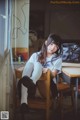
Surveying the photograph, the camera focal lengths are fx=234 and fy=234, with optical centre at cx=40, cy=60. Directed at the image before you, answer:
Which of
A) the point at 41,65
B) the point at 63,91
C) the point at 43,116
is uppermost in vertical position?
the point at 41,65

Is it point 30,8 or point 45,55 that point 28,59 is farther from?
point 30,8

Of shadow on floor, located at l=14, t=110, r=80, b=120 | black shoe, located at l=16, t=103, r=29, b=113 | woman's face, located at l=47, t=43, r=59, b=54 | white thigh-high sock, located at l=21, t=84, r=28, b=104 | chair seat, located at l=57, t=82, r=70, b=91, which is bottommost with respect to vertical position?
shadow on floor, located at l=14, t=110, r=80, b=120

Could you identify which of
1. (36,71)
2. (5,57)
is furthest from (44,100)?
(5,57)

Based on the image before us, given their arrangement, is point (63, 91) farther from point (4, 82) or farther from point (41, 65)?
point (4, 82)

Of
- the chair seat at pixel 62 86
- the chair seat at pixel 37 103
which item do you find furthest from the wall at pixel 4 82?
the chair seat at pixel 62 86

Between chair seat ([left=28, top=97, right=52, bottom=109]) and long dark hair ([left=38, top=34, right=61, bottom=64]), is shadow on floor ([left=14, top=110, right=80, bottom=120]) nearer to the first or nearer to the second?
chair seat ([left=28, top=97, right=52, bottom=109])

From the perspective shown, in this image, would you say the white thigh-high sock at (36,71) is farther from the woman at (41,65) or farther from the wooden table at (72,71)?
the wooden table at (72,71)

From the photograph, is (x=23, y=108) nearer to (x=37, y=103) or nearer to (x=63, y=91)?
(x=37, y=103)

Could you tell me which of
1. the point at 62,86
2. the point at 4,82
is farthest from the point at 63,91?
the point at 4,82

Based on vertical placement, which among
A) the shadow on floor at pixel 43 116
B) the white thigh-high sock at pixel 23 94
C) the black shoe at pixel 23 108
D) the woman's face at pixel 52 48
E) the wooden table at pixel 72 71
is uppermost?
the woman's face at pixel 52 48

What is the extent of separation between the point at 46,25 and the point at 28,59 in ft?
0.53

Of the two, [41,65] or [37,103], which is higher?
[41,65]

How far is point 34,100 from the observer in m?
1.05

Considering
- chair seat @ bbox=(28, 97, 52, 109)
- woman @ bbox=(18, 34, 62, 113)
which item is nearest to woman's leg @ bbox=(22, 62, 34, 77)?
woman @ bbox=(18, 34, 62, 113)
